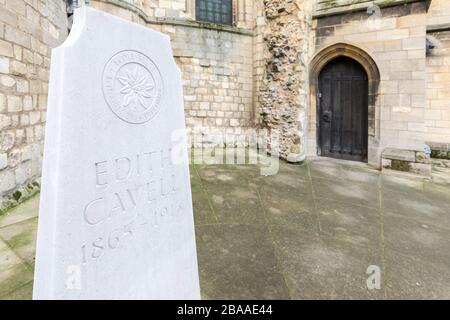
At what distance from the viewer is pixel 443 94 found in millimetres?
6164

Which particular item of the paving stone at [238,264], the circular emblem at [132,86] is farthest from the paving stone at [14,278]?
the circular emblem at [132,86]

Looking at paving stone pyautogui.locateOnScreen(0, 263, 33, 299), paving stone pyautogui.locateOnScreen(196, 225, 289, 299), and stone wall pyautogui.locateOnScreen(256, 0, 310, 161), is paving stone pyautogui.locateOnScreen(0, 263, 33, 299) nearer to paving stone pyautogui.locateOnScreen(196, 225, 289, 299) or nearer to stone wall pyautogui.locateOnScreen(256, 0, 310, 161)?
paving stone pyautogui.locateOnScreen(196, 225, 289, 299)

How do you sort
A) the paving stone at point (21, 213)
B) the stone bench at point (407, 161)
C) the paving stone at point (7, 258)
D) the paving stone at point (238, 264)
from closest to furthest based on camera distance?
the paving stone at point (238, 264) → the paving stone at point (7, 258) → the paving stone at point (21, 213) → the stone bench at point (407, 161)

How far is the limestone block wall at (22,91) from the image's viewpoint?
291 cm

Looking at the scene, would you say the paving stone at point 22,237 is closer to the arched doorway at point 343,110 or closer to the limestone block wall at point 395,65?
the limestone block wall at point 395,65

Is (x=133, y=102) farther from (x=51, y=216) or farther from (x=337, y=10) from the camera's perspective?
(x=337, y=10)

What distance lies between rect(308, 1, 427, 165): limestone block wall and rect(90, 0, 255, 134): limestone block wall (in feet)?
8.85

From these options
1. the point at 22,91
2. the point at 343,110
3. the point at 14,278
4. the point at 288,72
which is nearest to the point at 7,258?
the point at 14,278

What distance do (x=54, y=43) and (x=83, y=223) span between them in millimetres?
4534

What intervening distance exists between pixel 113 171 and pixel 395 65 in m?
6.20

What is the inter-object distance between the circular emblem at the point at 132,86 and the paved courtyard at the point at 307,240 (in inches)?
47.8

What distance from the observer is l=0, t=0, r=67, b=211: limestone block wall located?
2908mm

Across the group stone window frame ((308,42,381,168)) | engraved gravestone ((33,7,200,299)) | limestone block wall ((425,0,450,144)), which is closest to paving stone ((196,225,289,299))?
engraved gravestone ((33,7,200,299))

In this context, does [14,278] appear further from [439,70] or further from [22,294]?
[439,70]
